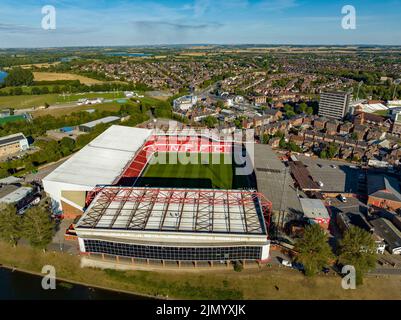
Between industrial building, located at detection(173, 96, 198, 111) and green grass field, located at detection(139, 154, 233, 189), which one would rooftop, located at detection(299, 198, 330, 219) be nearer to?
green grass field, located at detection(139, 154, 233, 189)

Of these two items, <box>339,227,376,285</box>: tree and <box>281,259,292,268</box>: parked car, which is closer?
<box>339,227,376,285</box>: tree

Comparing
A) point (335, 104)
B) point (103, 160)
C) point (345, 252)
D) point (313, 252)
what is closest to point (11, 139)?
point (103, 160)

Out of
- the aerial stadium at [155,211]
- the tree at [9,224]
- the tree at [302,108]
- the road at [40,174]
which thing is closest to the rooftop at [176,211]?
the aerial stadium at [155,211]

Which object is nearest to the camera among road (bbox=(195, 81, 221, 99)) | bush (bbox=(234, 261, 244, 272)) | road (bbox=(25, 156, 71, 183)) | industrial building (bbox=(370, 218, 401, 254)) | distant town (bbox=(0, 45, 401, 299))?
distant town (bbox=(0, 45, 401, 299))

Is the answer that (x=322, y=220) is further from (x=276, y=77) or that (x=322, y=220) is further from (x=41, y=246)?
(x=276, y=77)

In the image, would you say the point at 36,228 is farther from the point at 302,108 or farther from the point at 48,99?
the point at 48,99

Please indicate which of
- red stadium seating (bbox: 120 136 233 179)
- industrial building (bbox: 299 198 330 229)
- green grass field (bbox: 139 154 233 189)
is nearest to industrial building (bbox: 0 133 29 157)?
red stadium seating (bbox: 120 136 233 179)
